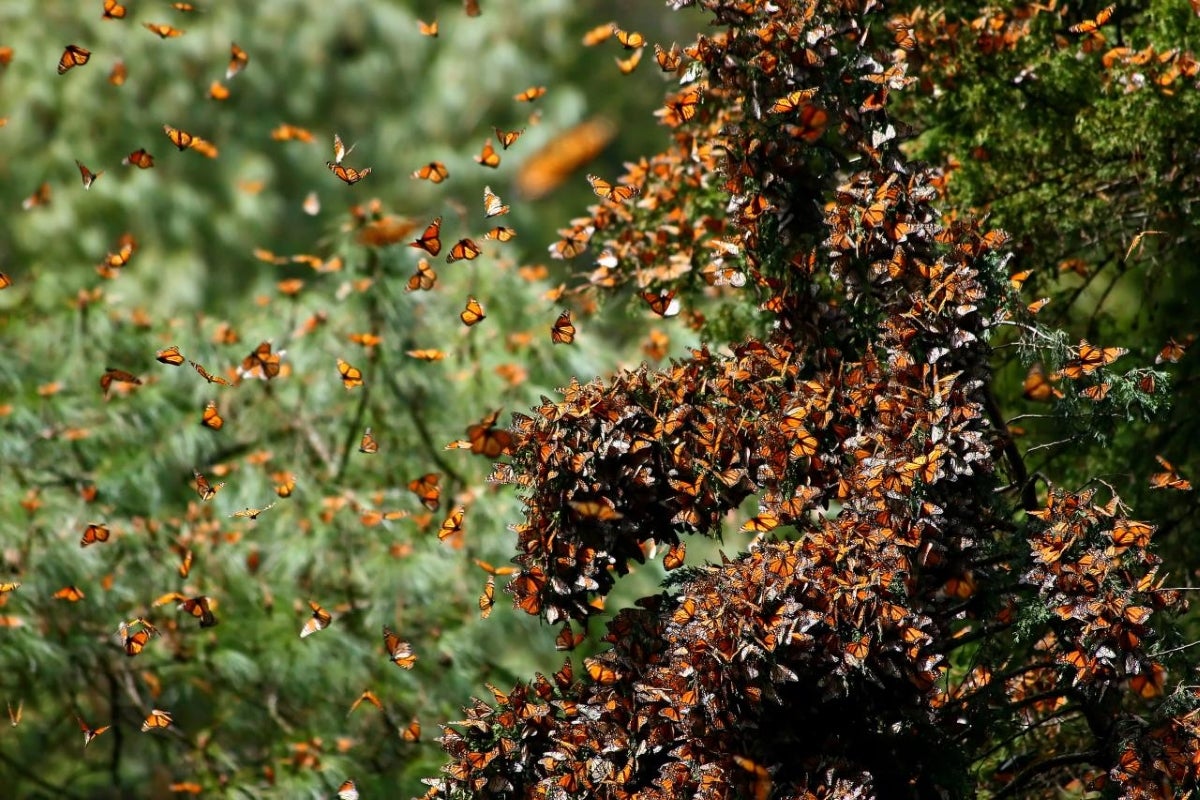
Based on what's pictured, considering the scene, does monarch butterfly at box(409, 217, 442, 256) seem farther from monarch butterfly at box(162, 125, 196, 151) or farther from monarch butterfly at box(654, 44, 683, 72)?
monarch butterfly at box(162, 125, 196, 151)

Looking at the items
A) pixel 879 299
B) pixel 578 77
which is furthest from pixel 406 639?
pixel 578 77

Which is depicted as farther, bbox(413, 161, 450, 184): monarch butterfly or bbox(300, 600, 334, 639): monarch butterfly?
bbox(413, 161, 450, 184): monarch butterfly

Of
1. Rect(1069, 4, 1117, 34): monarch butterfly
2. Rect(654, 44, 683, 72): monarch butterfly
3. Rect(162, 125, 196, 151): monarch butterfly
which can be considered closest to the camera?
Rect(654, 44, 683, 72): monarch butterfly

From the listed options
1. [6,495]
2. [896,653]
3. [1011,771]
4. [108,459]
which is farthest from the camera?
[108,459]

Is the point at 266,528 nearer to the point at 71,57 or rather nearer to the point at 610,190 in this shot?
the point at 71,57

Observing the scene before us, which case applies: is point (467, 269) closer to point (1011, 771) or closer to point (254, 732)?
point (254, 732)

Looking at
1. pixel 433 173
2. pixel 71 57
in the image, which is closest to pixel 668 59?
pixel 433 173

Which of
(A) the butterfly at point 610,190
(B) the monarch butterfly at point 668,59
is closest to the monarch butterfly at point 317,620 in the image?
(A) the butterfly at point 610,190

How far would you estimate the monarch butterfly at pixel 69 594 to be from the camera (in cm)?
378

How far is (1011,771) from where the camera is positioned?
9.35 feet

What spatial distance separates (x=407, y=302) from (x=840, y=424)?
237cm

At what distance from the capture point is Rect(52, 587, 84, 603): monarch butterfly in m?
3.78

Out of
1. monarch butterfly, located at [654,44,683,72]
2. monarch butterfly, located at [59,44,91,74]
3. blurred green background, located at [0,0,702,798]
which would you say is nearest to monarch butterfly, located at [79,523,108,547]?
blurred green background, located at [0,0,702,798]

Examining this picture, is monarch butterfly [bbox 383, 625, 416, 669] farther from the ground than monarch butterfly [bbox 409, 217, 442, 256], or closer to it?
closer to it
